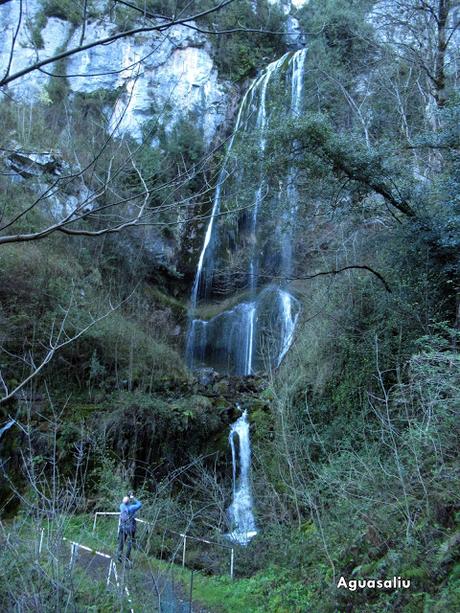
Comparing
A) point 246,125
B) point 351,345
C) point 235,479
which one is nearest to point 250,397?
point 235,479

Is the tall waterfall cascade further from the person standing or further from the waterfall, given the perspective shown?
the person standing

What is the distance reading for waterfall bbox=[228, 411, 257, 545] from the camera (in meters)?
9.76

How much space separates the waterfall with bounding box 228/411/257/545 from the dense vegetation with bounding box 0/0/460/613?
1.00 ft

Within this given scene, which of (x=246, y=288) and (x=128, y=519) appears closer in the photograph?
(x=128, y=519)

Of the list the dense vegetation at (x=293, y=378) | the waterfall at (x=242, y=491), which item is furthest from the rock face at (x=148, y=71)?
the waterfall at (x=242, y=491)

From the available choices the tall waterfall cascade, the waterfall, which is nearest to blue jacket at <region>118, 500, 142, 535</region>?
the waterfall

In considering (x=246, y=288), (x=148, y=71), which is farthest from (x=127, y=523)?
(x=148, y=71)

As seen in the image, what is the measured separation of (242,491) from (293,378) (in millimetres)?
2854

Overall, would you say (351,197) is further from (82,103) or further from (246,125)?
(82,103)

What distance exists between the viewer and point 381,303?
32.5 feet

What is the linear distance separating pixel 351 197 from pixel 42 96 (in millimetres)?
16301

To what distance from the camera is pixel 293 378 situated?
446 inches

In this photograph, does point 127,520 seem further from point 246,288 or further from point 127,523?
point 246,288

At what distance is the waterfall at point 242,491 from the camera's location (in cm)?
976
